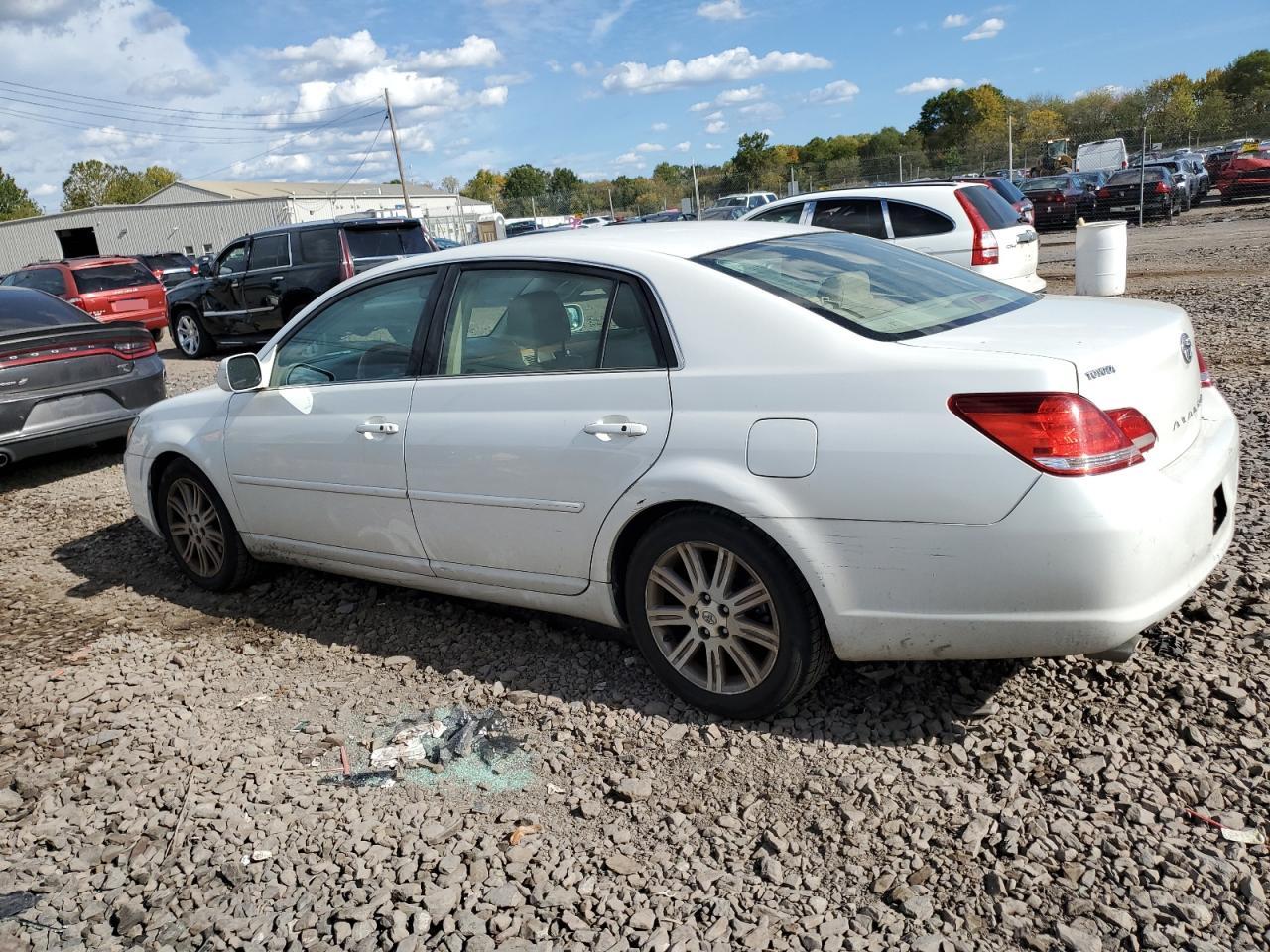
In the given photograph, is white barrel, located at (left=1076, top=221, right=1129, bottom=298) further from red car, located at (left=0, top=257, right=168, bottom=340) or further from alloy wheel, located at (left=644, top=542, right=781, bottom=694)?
red car, located at (left=0, top=257, right=168, bottom=340)

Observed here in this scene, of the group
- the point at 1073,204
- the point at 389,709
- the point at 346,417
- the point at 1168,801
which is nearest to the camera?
the point at 1168,801

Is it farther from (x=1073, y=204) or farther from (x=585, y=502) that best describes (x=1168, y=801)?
(x=1073, y=204)

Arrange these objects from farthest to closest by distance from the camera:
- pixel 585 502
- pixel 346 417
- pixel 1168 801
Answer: pixel 346 417
pixel 585 502
pixel 1168 801

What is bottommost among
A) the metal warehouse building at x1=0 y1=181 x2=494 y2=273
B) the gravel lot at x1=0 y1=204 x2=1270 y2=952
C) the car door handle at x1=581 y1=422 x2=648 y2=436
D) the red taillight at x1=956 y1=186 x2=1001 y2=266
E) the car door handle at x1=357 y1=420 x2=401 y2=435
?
the gravel lot at x1=0 y1=204 x2=1270 y2=952

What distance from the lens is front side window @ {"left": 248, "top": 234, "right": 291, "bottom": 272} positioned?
1425 cm

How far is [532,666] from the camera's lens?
4086 millimetres

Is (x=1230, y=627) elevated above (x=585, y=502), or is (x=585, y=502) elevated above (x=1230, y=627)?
(x=585, y=502)

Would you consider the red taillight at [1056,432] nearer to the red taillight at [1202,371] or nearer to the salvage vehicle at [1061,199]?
the red taillight at [1202,371]

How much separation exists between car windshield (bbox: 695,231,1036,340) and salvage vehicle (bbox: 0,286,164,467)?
19.9 ft

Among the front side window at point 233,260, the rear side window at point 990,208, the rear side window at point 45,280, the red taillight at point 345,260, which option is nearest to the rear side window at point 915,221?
the rear side window at point 990,208

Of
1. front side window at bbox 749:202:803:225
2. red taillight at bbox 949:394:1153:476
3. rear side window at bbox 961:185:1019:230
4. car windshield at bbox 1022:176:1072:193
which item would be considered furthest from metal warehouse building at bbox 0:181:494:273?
red taillight at bbox 949:394:1153:476

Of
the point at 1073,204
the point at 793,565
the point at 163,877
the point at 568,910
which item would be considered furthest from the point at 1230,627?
the point at 1073,204

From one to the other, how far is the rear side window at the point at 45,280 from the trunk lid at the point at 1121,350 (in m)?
18.3

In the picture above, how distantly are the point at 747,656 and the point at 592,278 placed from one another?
1450 millimetres
